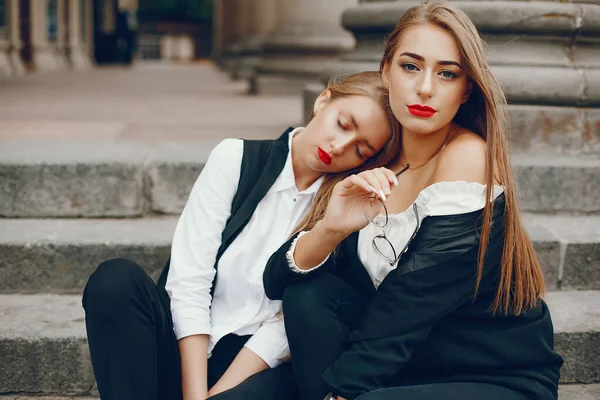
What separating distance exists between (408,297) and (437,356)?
20 centimetres

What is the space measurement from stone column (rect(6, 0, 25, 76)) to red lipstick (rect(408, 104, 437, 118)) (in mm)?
11902

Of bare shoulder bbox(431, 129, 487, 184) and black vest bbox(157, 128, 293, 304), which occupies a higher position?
bare shoulder bbox(431, 129, 487, 184)

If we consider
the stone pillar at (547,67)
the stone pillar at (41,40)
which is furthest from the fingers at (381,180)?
the stone pillar at (41,40)

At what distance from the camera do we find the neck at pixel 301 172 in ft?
7.90

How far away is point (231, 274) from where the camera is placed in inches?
93.4

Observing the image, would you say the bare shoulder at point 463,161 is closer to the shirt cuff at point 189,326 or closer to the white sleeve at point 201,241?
the white sleeve at point 201,241

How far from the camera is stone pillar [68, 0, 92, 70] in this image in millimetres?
19219

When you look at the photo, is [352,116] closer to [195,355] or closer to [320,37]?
[195,355]

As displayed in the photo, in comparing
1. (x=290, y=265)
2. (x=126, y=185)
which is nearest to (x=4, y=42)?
(x=126, y=185)

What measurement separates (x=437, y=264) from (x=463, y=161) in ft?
0.94

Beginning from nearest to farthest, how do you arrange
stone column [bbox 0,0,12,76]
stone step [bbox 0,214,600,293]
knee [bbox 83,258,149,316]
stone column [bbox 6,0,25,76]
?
1. knee [bbox 83,258,149,316]
2. stone step [bbox 0,214,600,293]
3. stone column [bbox 0,0,12,76]
4. stone column [bbox 6,0,25,76]

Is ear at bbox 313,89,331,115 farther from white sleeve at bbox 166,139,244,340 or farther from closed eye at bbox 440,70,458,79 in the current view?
closed eye at bbox 440,70,458,79

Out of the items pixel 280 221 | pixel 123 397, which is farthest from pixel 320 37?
pixel 123 397

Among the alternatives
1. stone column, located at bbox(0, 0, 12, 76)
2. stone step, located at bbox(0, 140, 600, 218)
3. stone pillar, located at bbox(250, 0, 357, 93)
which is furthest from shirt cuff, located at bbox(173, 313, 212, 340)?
stone column, located at bbox(0, 0, 12, 76)
